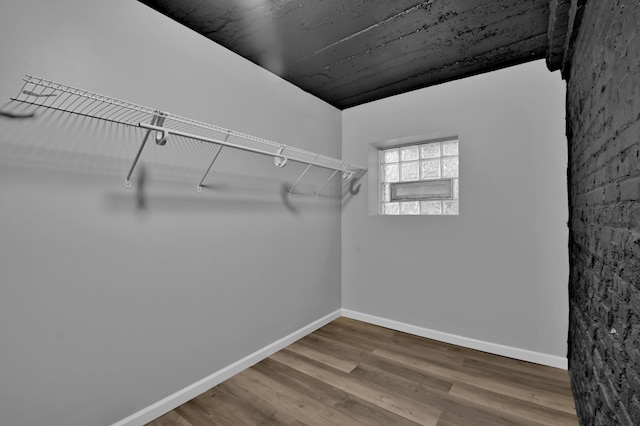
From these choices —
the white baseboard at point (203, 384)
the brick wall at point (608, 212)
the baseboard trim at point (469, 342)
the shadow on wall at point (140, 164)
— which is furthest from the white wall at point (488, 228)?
the shadow on wall at point (140, 164)

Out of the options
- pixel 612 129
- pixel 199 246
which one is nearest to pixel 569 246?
pixel 612 129

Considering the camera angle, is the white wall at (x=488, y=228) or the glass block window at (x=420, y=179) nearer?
the white wall at (x=488, y=228)

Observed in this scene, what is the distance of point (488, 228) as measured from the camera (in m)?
2.36

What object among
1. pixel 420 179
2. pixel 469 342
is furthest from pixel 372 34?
pixel 469 342

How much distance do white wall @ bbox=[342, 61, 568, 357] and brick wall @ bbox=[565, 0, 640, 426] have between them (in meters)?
0.49

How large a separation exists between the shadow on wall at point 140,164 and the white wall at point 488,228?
1.20 meters

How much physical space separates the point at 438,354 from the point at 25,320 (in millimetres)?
2497

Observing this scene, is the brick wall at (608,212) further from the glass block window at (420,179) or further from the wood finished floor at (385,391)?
the glass block window at (420,179)

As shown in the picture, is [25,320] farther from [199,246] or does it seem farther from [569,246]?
[569,246]

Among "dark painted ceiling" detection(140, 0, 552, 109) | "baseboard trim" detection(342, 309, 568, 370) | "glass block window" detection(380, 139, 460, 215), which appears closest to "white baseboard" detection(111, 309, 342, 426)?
"baseboard trim" detection(342, 309, 568, 370)

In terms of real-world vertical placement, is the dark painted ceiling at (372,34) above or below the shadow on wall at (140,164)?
above

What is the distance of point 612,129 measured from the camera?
989 millimetres

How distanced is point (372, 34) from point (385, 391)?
89.3 inches

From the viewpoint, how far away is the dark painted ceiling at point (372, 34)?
5.40 feet
